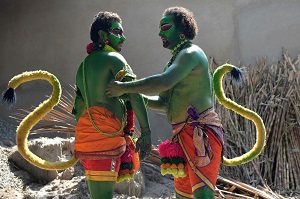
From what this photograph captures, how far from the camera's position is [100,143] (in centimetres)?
415

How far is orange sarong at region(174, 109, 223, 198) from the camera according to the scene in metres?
3.99

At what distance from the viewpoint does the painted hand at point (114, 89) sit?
399 cm

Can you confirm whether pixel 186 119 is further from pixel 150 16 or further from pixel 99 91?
pixel 150 16

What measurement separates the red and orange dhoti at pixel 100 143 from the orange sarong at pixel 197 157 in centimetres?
46

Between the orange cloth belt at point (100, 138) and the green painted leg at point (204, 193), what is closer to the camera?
the green painted leg at point (204, 193)


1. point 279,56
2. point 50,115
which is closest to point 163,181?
point 50,115

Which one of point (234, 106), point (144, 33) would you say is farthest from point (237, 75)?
point (144, 33)

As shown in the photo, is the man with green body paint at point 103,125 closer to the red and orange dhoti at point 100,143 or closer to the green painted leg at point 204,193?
the red and orange dhoti at point 100,143

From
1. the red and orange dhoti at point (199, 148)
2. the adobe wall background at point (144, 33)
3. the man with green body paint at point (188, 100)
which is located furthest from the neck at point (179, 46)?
the adobe wall background at point (144, 33)

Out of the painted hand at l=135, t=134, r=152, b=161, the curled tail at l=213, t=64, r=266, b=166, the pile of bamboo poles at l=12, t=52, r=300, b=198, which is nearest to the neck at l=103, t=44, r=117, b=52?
the painted hand at l=135, t=134, r=152, b=161

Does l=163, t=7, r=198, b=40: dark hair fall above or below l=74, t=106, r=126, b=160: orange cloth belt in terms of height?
above

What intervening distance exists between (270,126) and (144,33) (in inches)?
91.1

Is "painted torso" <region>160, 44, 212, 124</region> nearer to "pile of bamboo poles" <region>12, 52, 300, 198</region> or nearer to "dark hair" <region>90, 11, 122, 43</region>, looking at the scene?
"dark hair" <region>90, 11, 122, 43</region>

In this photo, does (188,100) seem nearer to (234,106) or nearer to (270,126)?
(234,106)
